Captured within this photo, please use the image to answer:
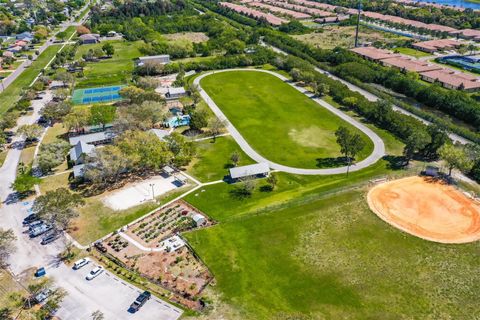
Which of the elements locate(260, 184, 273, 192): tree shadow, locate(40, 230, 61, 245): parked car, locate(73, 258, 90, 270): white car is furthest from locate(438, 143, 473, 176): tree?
locate(40, 230, 61, 245): parked car

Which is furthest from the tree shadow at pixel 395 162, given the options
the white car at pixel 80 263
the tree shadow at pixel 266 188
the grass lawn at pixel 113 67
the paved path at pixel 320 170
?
the grass lawn at pixel 113 67

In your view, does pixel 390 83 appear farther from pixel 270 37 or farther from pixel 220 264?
pixel 220 264

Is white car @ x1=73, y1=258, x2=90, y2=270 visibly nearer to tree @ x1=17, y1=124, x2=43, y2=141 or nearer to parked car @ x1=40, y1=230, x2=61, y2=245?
parked car @ x1=40, y1=230, x2=61, y2=245

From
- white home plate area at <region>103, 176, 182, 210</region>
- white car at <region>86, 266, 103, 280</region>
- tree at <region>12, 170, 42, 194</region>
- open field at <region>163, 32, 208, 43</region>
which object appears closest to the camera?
white car at <region>86, 266, 103, 280</region>

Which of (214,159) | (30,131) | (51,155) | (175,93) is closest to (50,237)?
(51,155)

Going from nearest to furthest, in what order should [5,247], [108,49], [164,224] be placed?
[5,247] → [164,224] → [108,49]

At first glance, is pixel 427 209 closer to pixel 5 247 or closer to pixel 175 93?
pixel 5 247

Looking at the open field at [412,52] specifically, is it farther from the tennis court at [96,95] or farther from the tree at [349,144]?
the tennis court at [96,95]
